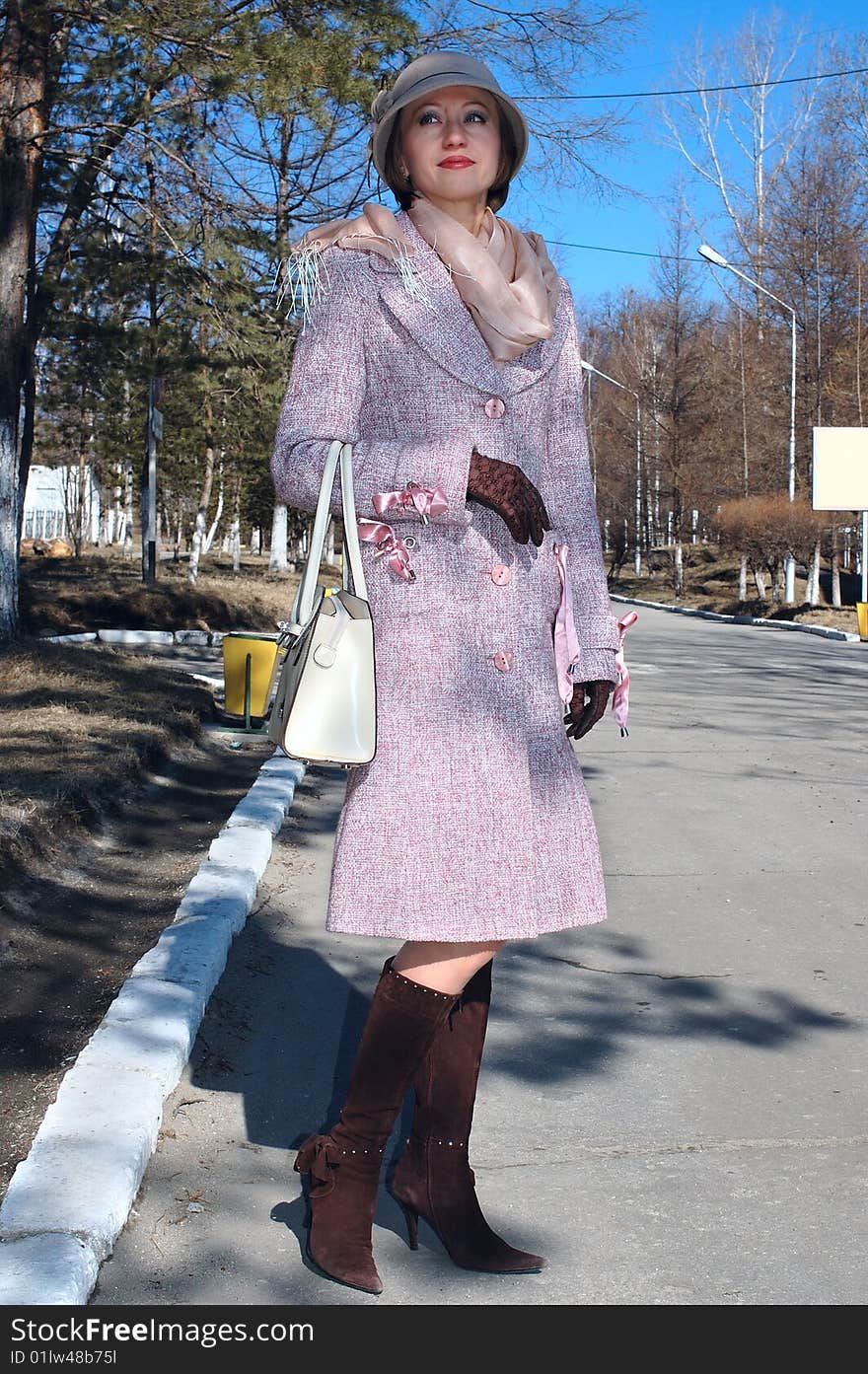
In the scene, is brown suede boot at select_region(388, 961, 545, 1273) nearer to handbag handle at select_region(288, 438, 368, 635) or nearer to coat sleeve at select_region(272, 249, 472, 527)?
handbag handle at select_region(288, 438, 368, 635)

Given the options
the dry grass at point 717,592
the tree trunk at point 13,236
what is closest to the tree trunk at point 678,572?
the dry grass at point 717,592

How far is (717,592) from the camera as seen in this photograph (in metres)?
49.8

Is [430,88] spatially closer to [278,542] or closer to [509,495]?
[509,495]

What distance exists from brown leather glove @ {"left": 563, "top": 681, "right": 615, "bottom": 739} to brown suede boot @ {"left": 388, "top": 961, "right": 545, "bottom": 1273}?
1.57 feet

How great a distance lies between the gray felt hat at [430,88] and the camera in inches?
114

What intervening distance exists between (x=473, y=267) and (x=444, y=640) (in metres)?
0.71

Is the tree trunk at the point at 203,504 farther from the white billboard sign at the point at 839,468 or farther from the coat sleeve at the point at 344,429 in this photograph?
the coat sleeve at the point at 344,429

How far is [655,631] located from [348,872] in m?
25.8

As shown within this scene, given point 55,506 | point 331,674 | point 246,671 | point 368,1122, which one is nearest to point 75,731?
point 246,671

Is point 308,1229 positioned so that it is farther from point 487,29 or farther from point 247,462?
point 247,462

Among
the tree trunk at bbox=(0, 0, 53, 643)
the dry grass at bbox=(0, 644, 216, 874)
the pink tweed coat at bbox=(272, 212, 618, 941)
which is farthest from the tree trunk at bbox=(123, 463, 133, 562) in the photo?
the pink tweed coat at bbox=(272, 212, 618, 941)

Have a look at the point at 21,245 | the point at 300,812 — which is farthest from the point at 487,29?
the point at 300,812

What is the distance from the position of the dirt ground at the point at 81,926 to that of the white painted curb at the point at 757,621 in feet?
53.8

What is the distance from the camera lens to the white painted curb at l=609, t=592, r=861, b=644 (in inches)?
1057
